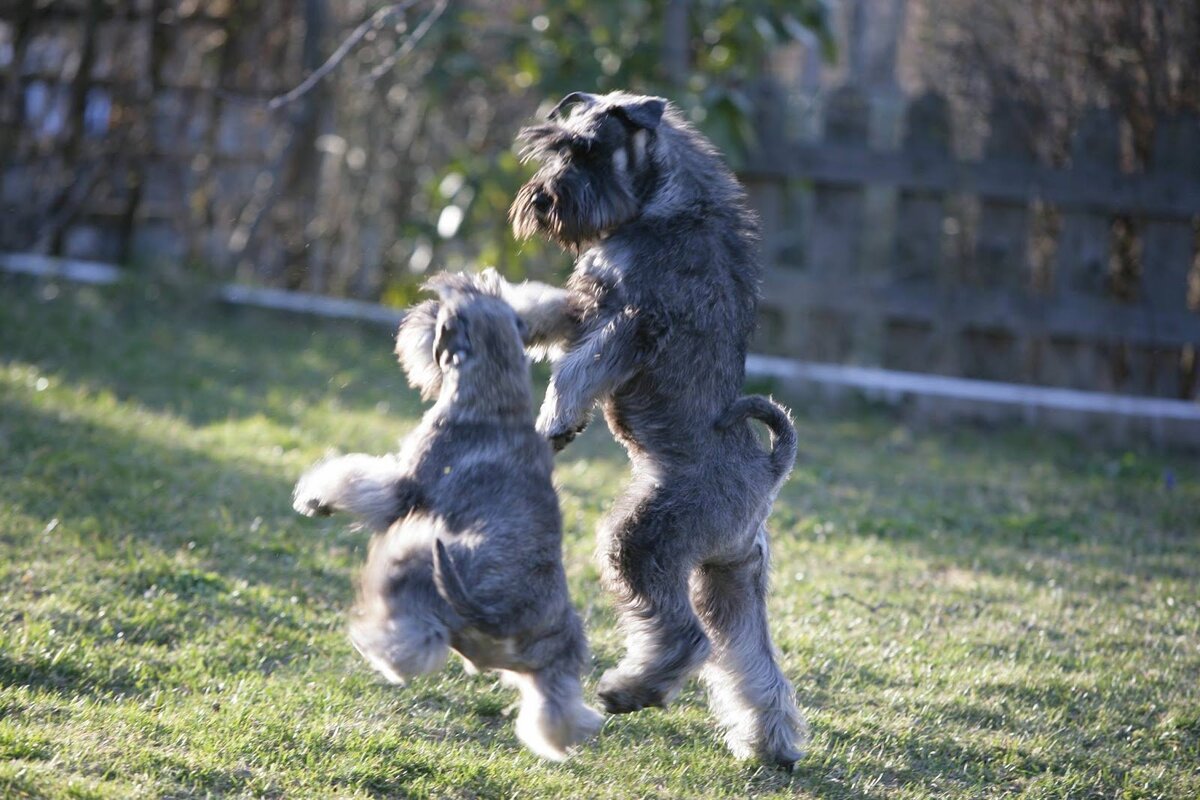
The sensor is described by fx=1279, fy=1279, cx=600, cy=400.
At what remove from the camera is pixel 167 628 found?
199 inches

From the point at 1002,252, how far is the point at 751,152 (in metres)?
2.21

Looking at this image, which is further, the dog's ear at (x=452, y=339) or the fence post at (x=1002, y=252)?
the fence post at (x=1002, y=252)

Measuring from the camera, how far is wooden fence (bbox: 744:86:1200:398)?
1002 cm

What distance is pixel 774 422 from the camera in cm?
459

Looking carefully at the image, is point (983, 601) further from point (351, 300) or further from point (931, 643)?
point (351, 300)

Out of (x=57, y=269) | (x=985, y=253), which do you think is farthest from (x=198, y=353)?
(x=985, y=253)

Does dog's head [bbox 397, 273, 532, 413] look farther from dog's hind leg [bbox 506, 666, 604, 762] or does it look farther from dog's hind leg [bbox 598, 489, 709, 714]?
dog's hind leg [bbox 506, 666, 604, 762]

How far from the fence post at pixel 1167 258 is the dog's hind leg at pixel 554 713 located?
774 centimetres

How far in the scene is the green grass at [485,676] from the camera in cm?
422

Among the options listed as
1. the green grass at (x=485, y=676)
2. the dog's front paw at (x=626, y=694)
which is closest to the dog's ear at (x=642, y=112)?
the dog's front paw at (x=626, y=694)

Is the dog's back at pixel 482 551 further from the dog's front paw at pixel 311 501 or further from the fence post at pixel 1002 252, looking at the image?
the fence post at pixel 1002 252

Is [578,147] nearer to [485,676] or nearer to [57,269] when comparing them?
[485,676]

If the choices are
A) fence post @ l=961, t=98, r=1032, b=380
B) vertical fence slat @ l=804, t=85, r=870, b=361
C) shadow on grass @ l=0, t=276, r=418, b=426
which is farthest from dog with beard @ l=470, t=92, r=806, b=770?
fence post @ l=961, t=98, r=1032, b=380

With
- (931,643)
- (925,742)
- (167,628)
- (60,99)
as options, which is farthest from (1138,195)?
(60,99)
